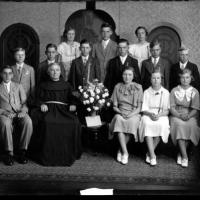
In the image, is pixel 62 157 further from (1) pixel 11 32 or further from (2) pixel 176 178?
(1) pixel 11 32

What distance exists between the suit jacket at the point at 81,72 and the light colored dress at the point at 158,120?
Result: 0.92 metres

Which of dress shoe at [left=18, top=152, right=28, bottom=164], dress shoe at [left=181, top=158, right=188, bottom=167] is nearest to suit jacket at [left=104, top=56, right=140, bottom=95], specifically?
dress shoe at [left=181, top=158, right=188, bottom=167]

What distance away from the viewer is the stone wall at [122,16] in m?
6.77

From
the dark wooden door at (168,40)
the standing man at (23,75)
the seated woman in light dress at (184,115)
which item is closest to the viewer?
the seated woman in light dress at (184,115)

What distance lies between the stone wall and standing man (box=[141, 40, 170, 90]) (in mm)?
834

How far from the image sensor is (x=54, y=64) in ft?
18.2

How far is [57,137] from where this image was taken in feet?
17.4

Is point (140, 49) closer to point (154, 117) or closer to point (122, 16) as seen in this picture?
point (122, 16)

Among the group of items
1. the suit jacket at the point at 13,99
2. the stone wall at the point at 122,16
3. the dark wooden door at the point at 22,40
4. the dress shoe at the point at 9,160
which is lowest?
the dress shoe at the point at 9,160

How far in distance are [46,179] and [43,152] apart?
52cm

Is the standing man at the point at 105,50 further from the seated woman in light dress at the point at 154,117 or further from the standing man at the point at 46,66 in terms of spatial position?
Answer: the seated woman in light dress at the point at 154,117

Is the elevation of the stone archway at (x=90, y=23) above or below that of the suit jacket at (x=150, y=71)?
above

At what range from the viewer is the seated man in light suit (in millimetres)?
5297

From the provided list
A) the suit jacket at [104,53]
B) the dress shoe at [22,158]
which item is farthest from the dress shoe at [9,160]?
the suit jacket at [104,53]
